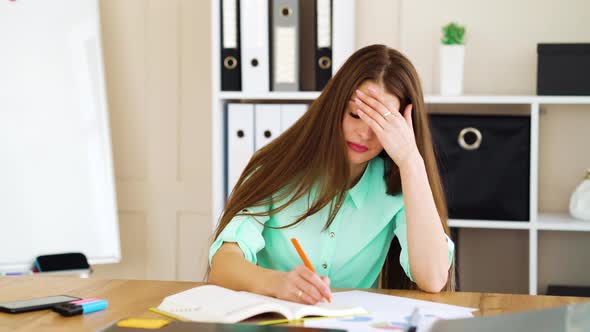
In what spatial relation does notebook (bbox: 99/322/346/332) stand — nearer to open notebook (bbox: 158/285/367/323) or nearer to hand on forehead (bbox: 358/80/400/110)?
open notebook (bbox: 158/285/367/323)

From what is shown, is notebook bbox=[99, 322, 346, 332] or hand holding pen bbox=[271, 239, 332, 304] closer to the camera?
notebook bbox=[99, 322, 346, 332]

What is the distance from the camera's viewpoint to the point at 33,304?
1112mm

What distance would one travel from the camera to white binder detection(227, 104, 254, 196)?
2.56m

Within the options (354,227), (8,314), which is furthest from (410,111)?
(8,314)

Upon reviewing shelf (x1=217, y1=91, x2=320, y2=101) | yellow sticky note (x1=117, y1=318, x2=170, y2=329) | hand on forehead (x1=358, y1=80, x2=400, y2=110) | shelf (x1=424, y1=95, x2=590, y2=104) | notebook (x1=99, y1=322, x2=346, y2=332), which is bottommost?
yellow sticky note (x1=117, y1=318, x2=170, y2=329)

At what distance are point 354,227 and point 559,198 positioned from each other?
54.1 inches

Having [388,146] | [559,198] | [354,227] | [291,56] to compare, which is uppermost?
[291,56]

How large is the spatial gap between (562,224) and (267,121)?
101cm

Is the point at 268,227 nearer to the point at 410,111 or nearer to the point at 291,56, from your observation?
the point at 410,111

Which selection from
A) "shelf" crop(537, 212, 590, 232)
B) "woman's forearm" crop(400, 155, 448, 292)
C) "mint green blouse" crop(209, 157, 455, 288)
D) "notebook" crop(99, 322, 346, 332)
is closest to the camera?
"notebook" crop(99, 322, 346, 332)

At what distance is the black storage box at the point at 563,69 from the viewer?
240 centimetres

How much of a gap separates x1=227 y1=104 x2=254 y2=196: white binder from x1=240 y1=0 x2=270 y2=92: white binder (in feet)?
0.25

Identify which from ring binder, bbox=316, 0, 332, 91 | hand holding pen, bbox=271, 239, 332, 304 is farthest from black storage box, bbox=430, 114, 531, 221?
hand holding pen, bbox=271, 239, 332, 304

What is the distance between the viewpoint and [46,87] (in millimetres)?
2609
